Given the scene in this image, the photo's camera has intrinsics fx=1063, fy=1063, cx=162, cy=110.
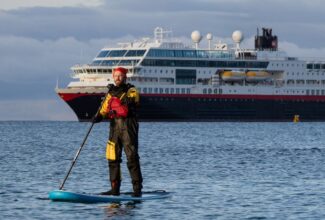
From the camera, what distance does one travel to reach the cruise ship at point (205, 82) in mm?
124688

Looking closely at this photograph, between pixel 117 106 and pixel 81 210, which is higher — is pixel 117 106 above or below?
above

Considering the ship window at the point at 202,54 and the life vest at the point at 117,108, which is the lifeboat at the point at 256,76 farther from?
the life vest at the point at 117,108

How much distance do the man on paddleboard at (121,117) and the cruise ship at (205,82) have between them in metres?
96.8

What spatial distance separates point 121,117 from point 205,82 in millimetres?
108516

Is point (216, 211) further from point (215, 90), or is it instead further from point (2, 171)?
point (215, 90)

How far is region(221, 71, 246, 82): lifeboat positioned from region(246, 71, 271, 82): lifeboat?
780mm

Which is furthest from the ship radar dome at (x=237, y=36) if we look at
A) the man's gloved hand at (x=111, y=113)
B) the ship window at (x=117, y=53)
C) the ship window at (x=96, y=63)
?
the man's gloved hand at (x=111, y=113)

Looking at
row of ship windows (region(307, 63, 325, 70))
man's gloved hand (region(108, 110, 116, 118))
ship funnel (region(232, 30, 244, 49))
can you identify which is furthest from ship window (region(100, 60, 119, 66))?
man's gloved hand (region(108, 110, 116, 118))

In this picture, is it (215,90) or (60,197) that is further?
(215,90)

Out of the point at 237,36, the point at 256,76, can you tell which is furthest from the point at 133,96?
the point at 237,36

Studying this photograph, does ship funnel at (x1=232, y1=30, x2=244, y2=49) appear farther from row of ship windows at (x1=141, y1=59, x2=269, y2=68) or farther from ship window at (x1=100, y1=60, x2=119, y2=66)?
ship window at (x1=100, y1=60, x2=119, y2=66)

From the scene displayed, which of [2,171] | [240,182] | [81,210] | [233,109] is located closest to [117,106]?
[81,210]

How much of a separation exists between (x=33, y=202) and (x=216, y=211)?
4190mm

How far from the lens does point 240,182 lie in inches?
1198
